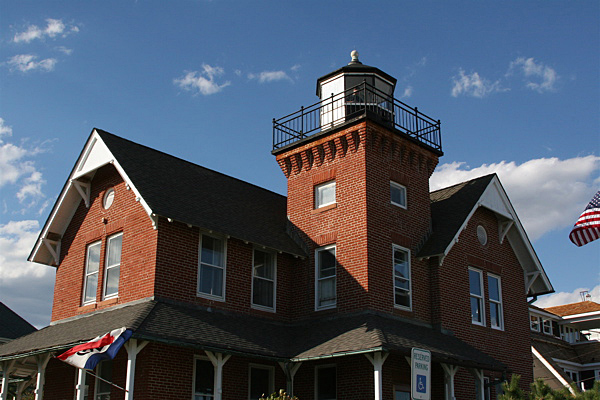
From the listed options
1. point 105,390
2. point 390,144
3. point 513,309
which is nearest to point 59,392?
point 105,390

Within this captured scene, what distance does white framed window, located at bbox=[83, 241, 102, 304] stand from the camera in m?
19.6

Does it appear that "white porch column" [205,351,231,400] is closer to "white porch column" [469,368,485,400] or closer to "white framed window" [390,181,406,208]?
"white porch column" [469,368,485,400]

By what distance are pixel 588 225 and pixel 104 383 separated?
524 inches

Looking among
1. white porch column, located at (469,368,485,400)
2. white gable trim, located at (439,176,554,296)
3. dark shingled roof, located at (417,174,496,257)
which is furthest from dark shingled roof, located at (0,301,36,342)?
white porch column, located at (469,368,485,400)

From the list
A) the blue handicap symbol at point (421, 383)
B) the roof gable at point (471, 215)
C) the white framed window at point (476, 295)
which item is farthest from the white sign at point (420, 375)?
the white framed window at point (476, 295)

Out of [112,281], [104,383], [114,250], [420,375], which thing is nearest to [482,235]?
[114,250]

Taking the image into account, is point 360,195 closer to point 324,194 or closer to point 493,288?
point 324,194

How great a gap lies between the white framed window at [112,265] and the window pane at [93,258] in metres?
0.69

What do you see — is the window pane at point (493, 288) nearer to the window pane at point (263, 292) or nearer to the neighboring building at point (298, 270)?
the neighboring building at point (298, 270)

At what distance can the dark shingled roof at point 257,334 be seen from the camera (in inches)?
615

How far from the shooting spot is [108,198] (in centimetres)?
2008

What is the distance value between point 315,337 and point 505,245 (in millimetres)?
9152

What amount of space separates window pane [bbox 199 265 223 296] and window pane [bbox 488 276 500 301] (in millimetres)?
9439

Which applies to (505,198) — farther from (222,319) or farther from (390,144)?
(222,319)
